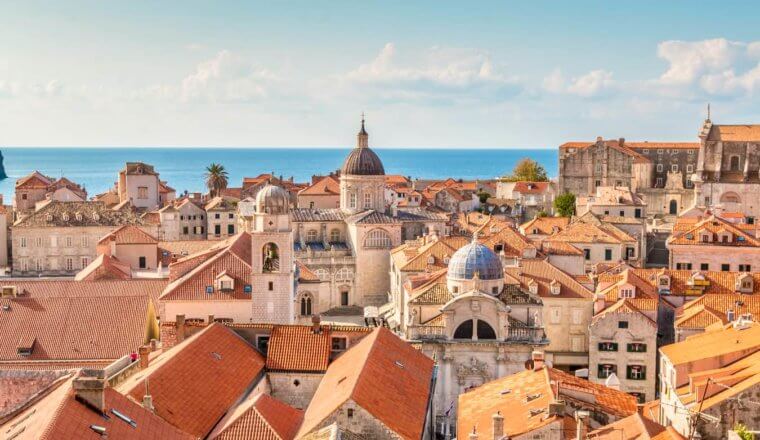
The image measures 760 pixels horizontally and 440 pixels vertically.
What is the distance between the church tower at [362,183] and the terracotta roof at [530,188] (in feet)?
167

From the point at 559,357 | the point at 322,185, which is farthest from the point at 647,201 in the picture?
the point at 559,357

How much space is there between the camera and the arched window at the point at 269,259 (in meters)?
45.2

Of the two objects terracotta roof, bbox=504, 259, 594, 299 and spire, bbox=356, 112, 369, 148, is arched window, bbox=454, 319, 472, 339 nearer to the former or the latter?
terracotta roof, bbox=504, 259, 594, 299

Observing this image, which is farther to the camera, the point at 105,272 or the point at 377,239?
the point at 377,239

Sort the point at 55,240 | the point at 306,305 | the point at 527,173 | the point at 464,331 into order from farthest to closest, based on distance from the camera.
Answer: the point at 527,173 → the point at 55,240 → the point at 306,305 → the point at 464,331

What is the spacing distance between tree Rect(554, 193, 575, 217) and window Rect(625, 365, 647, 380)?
54750 mm

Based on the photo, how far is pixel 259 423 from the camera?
1069 inches

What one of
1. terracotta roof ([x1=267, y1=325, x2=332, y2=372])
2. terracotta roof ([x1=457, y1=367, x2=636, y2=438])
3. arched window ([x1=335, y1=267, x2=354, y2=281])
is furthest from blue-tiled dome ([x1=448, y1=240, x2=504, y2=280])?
arched window ([x1=335, y1=267, x2=354, y2=281])

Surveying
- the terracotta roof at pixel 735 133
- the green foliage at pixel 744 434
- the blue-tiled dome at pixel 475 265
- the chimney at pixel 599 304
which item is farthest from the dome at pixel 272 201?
the terracotta roof at pixel 735 133

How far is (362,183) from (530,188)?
53.7 m

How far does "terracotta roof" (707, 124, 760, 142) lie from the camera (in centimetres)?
10075

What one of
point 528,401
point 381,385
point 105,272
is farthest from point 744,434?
point 105,272

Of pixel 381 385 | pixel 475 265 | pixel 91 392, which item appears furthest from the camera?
pixel 475 265

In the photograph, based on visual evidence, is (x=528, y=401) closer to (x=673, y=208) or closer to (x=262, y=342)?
(x=262, y=342)
